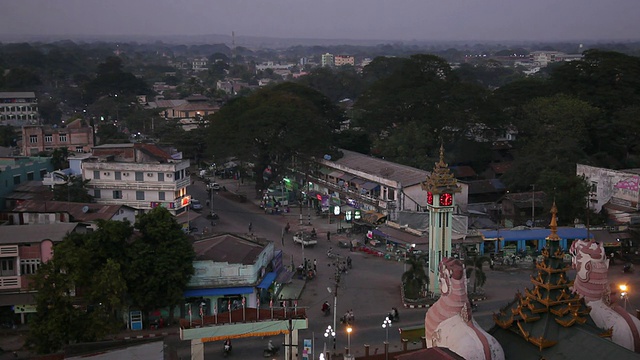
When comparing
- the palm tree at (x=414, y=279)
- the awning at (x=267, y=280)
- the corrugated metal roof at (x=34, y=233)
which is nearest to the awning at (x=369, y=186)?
the palm tree at (x=414, y=279)

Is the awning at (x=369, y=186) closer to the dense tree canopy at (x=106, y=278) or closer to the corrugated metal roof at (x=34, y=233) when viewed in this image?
the dense tree canopy at (x=106, y=278)

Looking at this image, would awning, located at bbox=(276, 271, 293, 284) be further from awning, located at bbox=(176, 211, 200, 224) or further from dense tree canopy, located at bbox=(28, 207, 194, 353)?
awning, located at bbox=(176, 211, 200, 224)

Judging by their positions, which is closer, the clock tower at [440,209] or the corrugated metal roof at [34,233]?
the corrugated metal roof at [34,233]

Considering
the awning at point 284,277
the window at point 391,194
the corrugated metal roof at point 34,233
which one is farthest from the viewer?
the window at point 391,194

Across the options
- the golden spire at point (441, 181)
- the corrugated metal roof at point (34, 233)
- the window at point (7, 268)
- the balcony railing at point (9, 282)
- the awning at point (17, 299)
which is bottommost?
the awning at point (17, 299)

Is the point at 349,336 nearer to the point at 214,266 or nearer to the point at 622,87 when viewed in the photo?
the point at 214,266

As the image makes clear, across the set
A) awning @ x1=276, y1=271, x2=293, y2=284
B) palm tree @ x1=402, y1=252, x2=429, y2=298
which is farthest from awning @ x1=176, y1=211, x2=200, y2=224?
palm tree @ x1=402, y1=252, x2=429, y2=298

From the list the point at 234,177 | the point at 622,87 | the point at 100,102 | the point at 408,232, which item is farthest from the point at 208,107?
the point at 408,232

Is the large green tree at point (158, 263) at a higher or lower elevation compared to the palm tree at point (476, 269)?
higher
